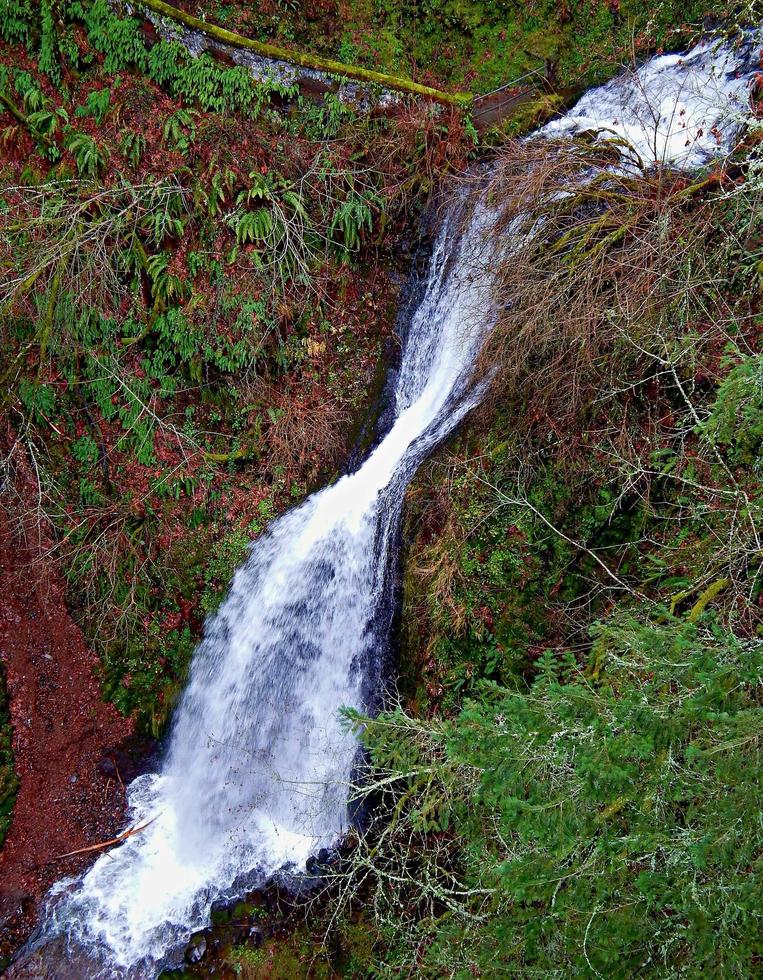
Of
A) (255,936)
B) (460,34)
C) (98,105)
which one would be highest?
(98,105)

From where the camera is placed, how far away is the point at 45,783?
9.20 metres

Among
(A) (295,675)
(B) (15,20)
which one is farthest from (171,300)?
(A) (295,675)

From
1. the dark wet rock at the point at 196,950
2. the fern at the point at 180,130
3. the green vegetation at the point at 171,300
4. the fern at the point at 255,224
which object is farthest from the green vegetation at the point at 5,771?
the fern at the point at 180,130

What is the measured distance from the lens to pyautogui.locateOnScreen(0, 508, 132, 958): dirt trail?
8.77 meters

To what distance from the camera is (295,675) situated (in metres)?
8.62

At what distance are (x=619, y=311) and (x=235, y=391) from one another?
5891 millimetres

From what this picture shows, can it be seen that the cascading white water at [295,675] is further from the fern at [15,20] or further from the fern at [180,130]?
the fern at [15,20]

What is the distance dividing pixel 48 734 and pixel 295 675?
4.27 meters

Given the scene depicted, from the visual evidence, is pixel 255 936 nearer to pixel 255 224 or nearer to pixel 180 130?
pixel 255 224

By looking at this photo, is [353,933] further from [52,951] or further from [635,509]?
[635,509]

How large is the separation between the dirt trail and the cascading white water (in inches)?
17.1

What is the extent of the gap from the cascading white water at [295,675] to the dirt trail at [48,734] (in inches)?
17.1

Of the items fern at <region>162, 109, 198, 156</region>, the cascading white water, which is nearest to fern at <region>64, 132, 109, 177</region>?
fern at <region>162, 109, 198, 156</region>

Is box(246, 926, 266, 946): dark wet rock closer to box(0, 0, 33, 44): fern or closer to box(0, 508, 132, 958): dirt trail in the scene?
box(0, 508, 132, 958): dirt trail
